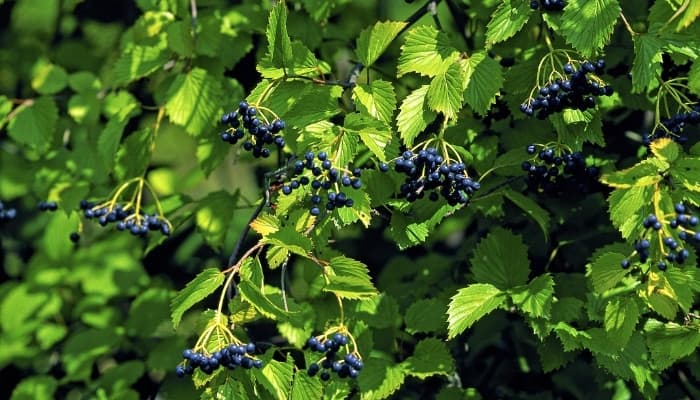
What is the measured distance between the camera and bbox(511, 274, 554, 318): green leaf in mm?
2992

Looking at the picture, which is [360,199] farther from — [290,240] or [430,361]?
[430,361]

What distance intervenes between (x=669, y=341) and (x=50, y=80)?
2.43m

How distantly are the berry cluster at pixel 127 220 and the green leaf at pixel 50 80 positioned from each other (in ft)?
2.13

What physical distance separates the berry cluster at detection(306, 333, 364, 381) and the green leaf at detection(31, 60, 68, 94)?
1.68 meters

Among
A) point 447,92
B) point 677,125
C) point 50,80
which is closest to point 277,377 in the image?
point 447,92

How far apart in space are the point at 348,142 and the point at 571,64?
656mm

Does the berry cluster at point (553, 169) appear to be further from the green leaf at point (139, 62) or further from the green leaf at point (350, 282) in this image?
the green leaf at point (139, 62)

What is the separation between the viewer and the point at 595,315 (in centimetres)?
315

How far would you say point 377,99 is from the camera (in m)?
2.88

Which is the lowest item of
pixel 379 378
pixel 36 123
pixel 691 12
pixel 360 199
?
pixel 379 378

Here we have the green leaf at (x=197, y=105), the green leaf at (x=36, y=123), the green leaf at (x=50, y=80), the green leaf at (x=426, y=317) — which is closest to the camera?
the green leaf at (x=426, y=317)

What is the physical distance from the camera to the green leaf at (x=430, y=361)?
3.20 m

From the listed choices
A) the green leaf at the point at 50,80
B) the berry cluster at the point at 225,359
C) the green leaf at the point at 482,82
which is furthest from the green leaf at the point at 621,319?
the green leaf at the point at 50,80

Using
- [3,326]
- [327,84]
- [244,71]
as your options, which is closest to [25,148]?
[3,326]
